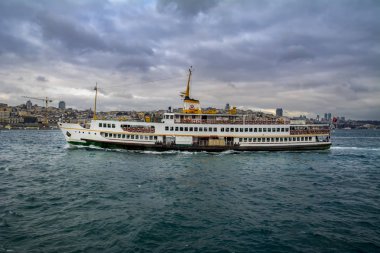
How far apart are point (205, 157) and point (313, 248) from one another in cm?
3172

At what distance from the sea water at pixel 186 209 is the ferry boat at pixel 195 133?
564 inches

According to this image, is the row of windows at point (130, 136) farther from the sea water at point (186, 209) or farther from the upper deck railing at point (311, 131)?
the upper deck railing at point (311, 131)

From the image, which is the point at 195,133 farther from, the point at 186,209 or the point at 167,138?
the point at 186,209

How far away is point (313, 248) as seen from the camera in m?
14.0

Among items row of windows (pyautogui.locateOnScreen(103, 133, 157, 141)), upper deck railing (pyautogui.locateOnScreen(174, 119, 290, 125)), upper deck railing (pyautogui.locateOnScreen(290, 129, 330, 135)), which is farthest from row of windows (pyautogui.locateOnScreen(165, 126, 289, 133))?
row of windows (pyautogui.locateOnScreen(103, 133, 157, 141))

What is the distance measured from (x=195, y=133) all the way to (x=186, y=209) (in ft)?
106

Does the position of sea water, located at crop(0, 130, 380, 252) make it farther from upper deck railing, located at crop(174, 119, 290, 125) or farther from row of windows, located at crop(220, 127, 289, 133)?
upper deck railing, located at crop(174, 119, 290, 125)

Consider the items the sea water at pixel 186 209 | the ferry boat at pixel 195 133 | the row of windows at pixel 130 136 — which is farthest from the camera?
the row of windows at pixel 130 136

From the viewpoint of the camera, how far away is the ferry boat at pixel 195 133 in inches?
1998

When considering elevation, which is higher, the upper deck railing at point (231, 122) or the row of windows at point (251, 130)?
the upper deck railing at point (231, 122)

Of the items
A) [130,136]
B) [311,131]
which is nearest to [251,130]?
[311,131]

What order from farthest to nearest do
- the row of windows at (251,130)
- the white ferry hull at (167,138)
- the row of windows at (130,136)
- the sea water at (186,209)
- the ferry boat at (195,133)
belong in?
1. the row of windows at (251,130)
2. the row of windows at (130,136)
3. the ferry boat at (195,133)
4. the white ferry hull at (167,138)
5. the sea water at (186,209)

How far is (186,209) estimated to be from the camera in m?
19.7

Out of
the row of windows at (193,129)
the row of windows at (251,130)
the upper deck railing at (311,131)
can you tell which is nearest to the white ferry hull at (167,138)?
the row of windows at (193,129)
